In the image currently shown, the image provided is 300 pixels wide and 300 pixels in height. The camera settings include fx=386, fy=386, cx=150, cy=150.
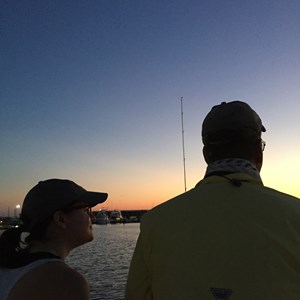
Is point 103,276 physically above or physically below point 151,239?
below

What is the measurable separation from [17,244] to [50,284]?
2.03 ft

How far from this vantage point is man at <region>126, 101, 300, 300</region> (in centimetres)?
201

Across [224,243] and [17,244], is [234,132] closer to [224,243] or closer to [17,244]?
[224,243]

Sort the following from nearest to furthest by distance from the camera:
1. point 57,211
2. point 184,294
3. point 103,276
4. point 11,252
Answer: point 184,294, point 11,252, point 57,211, point 103,276

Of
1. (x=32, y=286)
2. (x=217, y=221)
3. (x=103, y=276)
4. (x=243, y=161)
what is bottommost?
(x=103, y=276)

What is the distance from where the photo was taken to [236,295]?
6.50 ft

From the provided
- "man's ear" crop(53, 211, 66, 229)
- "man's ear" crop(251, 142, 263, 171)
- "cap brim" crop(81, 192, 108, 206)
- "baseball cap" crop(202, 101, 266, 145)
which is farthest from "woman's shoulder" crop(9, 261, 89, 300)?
"man's ear" crop(251, 142, 263, 171)

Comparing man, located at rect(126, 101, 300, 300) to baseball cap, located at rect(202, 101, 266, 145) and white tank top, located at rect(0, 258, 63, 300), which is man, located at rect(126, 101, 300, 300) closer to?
baseball cap, located at rect(202, 101, 266, 145)

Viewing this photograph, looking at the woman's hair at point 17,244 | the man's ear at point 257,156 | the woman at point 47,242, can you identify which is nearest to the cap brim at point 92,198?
the woman at point 47,242

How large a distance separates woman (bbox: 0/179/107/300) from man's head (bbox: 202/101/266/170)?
123 centimetres

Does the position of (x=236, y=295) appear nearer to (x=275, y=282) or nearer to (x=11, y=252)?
(x=275, y=282)

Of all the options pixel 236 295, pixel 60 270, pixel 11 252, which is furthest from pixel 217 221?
pixel 11 252

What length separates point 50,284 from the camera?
2527 mm

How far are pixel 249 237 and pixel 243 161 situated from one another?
1.92 ft
